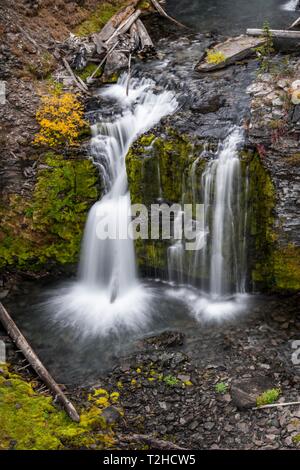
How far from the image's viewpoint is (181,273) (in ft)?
37.9

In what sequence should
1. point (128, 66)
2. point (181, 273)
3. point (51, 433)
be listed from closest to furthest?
point (51, 433)
point (181, 273)
point (128, 66)

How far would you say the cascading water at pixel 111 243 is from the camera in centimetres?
1117

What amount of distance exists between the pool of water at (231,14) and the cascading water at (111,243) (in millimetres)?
5669

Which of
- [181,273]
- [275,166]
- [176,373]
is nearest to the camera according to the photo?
[176,373]

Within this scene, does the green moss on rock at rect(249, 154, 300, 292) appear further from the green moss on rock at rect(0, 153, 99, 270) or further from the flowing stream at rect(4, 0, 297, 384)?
the green moss on rock at rect(0, 153, 99, 270)

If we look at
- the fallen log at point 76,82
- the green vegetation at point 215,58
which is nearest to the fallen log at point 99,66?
the fallen log at point 76,82

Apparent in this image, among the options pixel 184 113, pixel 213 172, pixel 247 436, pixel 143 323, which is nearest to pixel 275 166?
pixel 213 172

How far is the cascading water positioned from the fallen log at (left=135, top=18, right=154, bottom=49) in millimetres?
3507

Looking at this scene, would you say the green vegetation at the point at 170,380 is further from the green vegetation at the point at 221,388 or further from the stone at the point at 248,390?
the stone at the point at 248,390

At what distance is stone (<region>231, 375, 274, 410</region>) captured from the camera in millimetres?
8117

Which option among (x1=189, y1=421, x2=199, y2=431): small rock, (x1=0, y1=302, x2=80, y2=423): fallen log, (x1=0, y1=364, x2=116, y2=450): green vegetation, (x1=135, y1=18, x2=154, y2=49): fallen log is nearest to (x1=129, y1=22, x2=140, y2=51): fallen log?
(x1=135, y1=18, x2=154, y2=49): fallen log

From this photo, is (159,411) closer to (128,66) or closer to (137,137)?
(137,137)

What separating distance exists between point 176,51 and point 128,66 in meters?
1.85

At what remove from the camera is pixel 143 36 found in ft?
50.4
